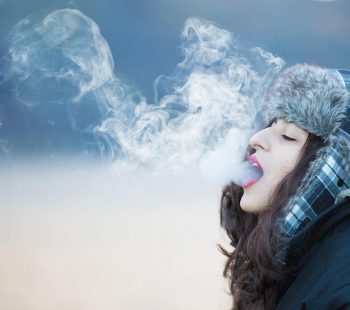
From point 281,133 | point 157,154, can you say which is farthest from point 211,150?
point 281,133

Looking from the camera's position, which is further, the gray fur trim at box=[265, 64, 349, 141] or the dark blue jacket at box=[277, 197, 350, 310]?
the gray fur trim at box=[265, 64, 349, 141]

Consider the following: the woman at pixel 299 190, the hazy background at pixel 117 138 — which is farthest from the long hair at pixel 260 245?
the hazy background at pixel 117 138

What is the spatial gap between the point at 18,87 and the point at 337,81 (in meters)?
1.22

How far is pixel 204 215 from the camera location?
195cm

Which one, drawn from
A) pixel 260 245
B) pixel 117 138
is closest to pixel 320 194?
pixel 260 245

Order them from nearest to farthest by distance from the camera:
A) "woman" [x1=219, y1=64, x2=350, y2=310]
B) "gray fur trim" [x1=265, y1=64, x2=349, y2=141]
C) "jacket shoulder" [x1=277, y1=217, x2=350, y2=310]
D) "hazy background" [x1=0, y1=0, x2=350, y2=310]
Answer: "jacket shoulder" [x1=277, y1=217, x2=350, y2=310] < "woman" [x1=219, y1=64, x2=350, y2=310] < "gray fur trim" [x1=265, y1=64, x2=349, y2=141] < "hazy background" [x1=0, y1=0, x2=350, y2=310]

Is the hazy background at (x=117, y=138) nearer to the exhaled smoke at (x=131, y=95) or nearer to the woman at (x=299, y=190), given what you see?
the exhaled smoke at (x=131, y=95)

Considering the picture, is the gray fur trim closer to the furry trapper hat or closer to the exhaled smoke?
the furry trapper hat

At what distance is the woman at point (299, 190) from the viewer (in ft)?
2.77

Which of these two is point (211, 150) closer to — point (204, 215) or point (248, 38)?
point (204, 215)

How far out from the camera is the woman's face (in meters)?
0.95

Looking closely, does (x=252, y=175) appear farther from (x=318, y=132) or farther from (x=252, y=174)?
(x=318, y=132)

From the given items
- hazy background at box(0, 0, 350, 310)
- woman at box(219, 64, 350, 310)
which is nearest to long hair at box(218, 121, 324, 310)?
woman at box(219, 64, 350, 310)

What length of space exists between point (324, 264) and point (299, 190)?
168 mm
